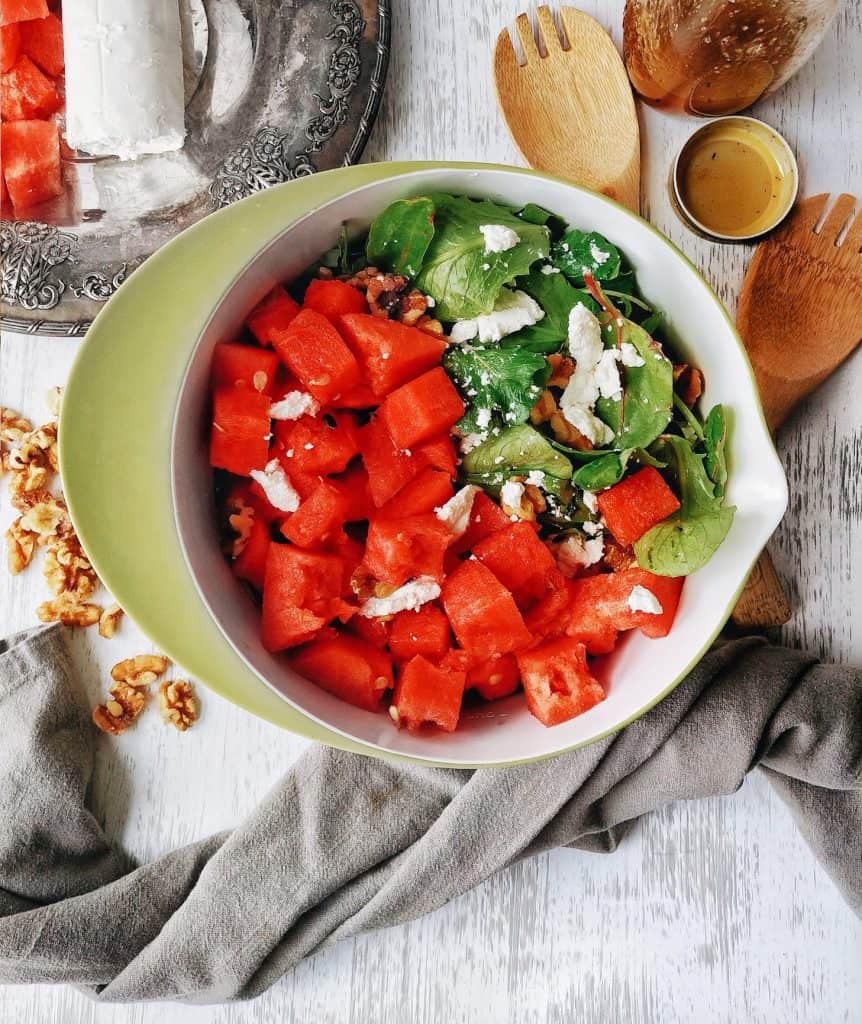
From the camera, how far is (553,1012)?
1.45 m

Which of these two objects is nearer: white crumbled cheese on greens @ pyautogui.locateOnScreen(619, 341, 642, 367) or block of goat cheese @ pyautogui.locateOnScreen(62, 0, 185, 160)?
white crumbled cheese on greens @ pyautogui.locateOnScreen(619, 341, 642, 367)

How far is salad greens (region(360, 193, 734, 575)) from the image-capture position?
1056mm

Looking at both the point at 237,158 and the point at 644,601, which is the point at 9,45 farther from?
the point at 644,601

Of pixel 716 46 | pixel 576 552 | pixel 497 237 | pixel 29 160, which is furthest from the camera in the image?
pixel 29 160

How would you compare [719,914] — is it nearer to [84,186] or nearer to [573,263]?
[573,263]

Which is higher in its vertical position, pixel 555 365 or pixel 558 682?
pixel 555 365

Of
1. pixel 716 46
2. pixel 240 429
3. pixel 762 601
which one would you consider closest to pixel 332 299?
pixel 240 429

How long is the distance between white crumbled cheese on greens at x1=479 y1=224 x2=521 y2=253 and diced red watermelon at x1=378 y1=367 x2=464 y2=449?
0.49ft

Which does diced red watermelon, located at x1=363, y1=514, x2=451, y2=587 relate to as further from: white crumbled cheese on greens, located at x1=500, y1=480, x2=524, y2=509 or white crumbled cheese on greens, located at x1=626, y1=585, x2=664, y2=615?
white crumbled cheese on greens, located at x1=626, y1=585, x2=664, y2=615

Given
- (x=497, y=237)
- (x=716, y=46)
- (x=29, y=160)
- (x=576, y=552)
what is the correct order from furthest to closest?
(x=29, y=160) < (x=716, y=46) < (x=576, y=552) < (x=497, y=237)

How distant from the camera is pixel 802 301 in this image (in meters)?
1.33

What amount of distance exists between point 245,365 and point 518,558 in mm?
381

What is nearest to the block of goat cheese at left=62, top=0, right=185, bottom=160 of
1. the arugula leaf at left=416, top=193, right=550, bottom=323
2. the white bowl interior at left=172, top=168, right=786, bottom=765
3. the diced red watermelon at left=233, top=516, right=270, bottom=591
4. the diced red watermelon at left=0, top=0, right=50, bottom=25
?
the diced red watermelon at left=0, top=0, right=50, bottom=25

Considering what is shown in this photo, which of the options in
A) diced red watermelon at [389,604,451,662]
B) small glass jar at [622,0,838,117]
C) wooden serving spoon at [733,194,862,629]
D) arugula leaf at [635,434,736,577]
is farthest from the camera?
wooden serving spoon at [733,194,862,629]
